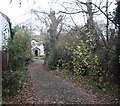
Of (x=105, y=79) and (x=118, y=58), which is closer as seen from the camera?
(x=118, y=58)

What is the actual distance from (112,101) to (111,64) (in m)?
1.81

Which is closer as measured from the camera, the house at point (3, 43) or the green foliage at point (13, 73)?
the green foliage at point (13, 73)

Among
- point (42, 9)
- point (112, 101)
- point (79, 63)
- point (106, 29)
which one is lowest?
point (112, 101)

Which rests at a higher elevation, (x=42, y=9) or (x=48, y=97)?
(x=42, y=9)

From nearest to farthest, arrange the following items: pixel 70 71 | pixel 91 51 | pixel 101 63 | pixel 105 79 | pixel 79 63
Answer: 1. pixel 105 79
2. pixel 101 63
3. pixel 91 51
4. pixel 79 63
5. pixel 70 71

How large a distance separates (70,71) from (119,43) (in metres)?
7.22

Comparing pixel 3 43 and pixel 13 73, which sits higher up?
pixel 3 43

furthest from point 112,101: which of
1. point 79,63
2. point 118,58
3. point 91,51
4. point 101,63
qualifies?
point 79,63

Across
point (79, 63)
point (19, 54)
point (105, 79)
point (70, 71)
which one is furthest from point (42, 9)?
point (105, 79)

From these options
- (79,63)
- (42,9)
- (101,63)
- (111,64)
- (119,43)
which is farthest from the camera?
(42,9)

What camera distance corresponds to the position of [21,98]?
6961mm

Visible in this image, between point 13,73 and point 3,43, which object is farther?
point 3,43

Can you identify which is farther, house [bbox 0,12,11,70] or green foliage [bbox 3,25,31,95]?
house [bbox 0,12,11,70]

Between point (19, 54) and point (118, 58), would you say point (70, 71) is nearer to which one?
point (19, 54)
